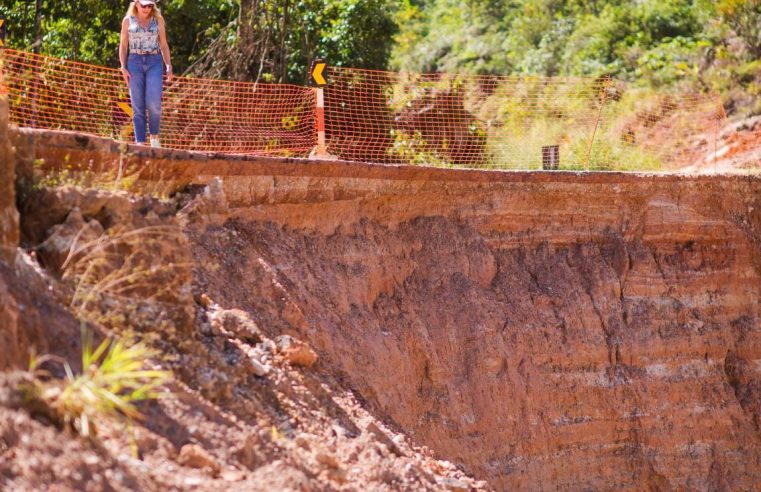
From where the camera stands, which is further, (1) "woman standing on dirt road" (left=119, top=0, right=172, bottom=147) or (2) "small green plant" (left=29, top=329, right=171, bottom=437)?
(1) "woman standing on dirt road" (left=119, top=0, right=172, bottom=147)

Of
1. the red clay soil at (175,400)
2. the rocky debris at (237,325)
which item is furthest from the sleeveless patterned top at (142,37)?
the rocky debris at (237,325)

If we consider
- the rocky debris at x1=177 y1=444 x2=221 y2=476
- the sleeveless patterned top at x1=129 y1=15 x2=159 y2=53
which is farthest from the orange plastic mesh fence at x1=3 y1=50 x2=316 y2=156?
the rocky debris at x1=177 y1=444 x2=221 y2=476

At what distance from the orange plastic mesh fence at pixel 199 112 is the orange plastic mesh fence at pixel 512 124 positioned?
53cm

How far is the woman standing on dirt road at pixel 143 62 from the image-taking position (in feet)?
31.3

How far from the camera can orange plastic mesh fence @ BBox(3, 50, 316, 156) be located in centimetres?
1259

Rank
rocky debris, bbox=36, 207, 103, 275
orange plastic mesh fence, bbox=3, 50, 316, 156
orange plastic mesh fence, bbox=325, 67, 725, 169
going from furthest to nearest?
orange plastic mesh fence, bbox=325, 67, 725, 169
orange plastic mesh fence, bbox=3, 50, 316, 156
rocky debris, bbox=36, 207, 103, 275

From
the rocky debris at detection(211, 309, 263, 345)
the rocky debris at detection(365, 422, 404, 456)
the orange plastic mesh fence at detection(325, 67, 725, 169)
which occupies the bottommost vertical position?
the rocky debris at detection(365, 422, 404, 456)

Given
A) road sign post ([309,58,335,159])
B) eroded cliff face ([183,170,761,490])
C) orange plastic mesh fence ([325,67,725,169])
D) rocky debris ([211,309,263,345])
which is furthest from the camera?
orange plastic mesh fence ([325,67,725,169])

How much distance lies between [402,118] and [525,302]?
4.76 meters

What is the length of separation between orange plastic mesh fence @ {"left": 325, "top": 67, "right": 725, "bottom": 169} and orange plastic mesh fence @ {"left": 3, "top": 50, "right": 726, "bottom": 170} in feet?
0.08

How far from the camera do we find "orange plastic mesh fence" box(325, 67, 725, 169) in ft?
49.8

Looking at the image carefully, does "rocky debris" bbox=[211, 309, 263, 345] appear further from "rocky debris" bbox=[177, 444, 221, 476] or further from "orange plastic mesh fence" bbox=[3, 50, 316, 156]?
"orange plastic mesh fence" bbox=[3, 50, 316, 156]

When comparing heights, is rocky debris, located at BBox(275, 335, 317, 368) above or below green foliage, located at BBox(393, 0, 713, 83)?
below

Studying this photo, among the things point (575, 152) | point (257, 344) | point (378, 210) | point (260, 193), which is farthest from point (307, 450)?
point (575, 152)
